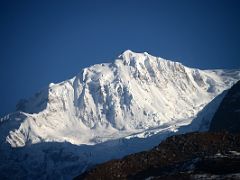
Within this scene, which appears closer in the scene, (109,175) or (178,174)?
(178,174)

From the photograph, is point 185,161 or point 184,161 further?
point 184,161

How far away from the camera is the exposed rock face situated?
95188mm

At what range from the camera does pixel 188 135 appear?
12569 centimetres

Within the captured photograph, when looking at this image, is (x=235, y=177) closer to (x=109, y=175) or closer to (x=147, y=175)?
(x=147, y=175)

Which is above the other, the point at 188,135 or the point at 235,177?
the point at 188,135

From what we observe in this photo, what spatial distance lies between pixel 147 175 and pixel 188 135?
82.1ft

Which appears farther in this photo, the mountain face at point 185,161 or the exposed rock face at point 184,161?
the exposed rock face at point 184,161

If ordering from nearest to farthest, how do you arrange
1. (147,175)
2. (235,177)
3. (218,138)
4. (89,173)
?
(235,177), (147,175), (89,173), (218,138)

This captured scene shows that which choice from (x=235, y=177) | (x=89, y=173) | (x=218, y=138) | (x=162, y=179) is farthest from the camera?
(x=218, y=138)

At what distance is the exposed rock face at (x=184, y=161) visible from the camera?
9519 centimetres

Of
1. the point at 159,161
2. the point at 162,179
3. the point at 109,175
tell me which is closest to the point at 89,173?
the point at 109,175

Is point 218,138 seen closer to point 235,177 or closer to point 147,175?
point 147,175

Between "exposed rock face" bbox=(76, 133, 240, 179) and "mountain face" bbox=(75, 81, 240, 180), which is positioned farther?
"exposed rock face" bbox=(76, 133, 240, 179)

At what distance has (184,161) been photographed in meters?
106
